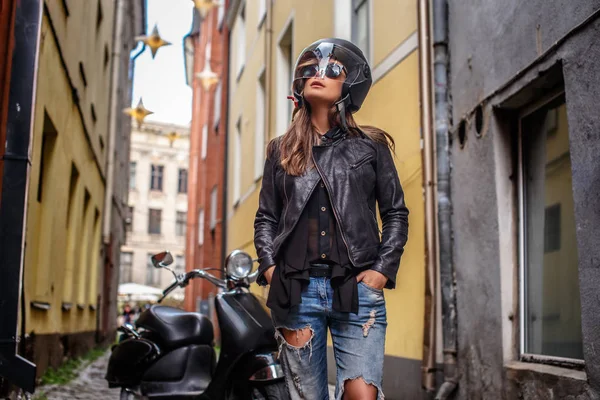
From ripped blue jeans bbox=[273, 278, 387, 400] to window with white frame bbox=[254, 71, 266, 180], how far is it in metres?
11.3

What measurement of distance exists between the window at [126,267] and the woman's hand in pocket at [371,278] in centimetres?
4608

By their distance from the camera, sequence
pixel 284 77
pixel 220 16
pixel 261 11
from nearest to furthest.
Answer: pixel 284 77, pixel 261 11, pixel 220 16

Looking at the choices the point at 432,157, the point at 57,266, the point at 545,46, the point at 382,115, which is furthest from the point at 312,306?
the point at 57,266

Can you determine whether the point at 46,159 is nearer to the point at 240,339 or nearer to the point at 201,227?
the point at 240,339

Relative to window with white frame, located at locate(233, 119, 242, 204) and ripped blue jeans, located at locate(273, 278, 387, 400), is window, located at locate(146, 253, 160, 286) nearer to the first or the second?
window with white frame, located at locate(233, 119, 242, 204)

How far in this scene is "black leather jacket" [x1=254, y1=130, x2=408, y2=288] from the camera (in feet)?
8.17

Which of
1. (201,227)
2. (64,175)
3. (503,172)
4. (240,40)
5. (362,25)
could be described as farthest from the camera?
(201,227)

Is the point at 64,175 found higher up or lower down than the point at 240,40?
lower down

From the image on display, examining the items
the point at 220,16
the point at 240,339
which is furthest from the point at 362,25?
the point at 220,16

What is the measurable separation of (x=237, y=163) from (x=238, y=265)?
1314cm

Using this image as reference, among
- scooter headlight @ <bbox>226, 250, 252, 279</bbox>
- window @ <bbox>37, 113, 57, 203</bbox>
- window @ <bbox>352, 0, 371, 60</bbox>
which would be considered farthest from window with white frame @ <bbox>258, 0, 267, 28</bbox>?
scooter headlight @ <bbox>226, 250, 252, 279</bbox>

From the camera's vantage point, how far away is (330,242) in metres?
2.50

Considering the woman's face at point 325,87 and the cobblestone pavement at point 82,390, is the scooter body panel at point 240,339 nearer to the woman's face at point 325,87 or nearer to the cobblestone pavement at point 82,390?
the woman's face at point 325,87

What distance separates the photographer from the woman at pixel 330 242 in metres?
2.46
